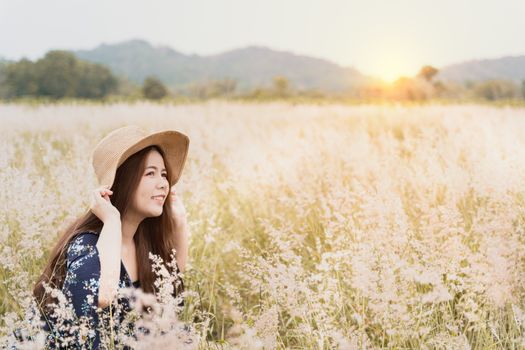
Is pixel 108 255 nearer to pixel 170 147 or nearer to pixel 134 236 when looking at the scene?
pixel 134 236

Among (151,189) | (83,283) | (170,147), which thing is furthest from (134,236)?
(83,283)

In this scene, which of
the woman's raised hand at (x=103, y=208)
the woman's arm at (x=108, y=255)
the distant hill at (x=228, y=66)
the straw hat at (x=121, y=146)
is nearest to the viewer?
the woman's arm at (x=108, y=255)

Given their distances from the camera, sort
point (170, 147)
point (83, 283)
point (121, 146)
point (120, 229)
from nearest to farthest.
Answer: point (83, 283) < point (120, 229) < point (121, 146) < point (170, 147)

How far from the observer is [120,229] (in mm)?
1976

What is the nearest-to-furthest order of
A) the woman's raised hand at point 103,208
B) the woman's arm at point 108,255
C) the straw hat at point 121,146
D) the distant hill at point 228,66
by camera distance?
the woman's arm at point 108,255 < the woman's raised hand at point 103,208 < the straw hat at point 121,146 < the distant hill at point 228,66

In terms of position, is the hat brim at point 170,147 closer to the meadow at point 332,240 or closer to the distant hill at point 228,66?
the meadow at point 332,240

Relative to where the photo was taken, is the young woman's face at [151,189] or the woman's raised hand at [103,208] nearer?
the woman's raised hand at [103,208]

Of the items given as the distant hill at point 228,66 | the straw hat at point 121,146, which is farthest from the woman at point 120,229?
the distant hill at point 228,66

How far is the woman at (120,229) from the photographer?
1.86 meters

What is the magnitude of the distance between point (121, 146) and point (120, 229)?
1.14 ft

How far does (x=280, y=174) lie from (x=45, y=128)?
14.6 ft

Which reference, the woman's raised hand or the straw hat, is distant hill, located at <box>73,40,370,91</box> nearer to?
the straw hat

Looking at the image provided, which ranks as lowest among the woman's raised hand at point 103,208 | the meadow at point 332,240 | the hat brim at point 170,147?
the meadow at point 332,240

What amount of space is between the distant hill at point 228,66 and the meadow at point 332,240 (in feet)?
270
